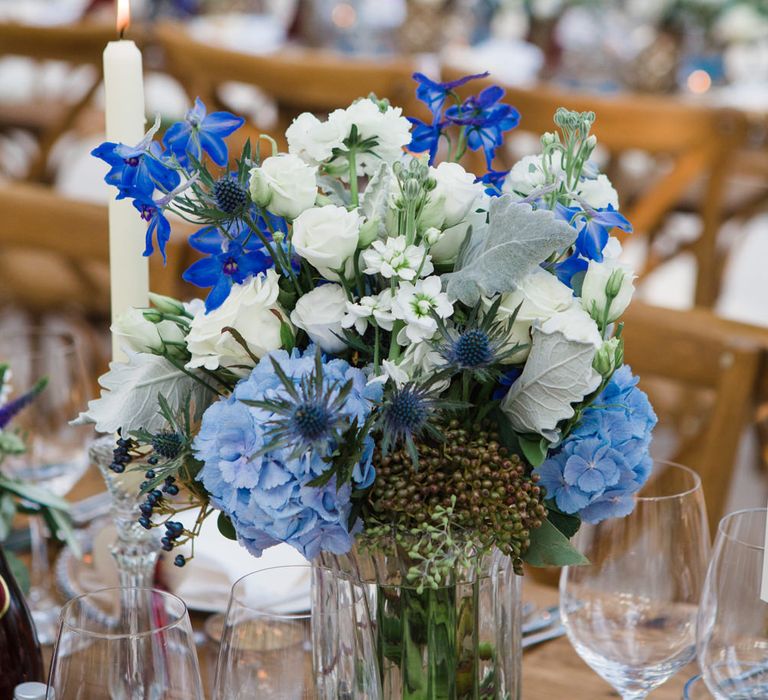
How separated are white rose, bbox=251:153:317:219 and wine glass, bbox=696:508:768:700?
0.31 metres

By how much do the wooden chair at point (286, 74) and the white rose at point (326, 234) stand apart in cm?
194

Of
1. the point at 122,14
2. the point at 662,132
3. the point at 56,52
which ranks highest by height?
the point at 56,52

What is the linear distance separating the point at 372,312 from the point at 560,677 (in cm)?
39

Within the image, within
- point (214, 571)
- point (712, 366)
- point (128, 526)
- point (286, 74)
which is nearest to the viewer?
point (128, 526)

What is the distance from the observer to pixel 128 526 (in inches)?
33.6

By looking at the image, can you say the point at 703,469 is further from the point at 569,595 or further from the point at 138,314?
the point at 138,314

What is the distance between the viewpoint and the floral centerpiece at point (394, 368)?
1.90ft

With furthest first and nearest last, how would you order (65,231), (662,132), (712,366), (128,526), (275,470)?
(662,132)
(65,231)
(712,366)
(128,526)
(275,470)

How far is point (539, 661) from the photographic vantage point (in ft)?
2.91

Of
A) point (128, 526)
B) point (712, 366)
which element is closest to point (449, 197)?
point (128, 526)

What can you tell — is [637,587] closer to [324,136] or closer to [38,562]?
[324,136]

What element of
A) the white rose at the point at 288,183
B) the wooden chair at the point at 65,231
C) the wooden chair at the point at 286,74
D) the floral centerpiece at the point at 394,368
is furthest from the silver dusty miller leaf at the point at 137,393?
the wooden chair at the point at 286,74

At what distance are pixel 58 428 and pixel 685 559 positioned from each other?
550 mm

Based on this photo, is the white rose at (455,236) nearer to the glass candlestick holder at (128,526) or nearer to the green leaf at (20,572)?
the glass candlestick holder at (128,526)
